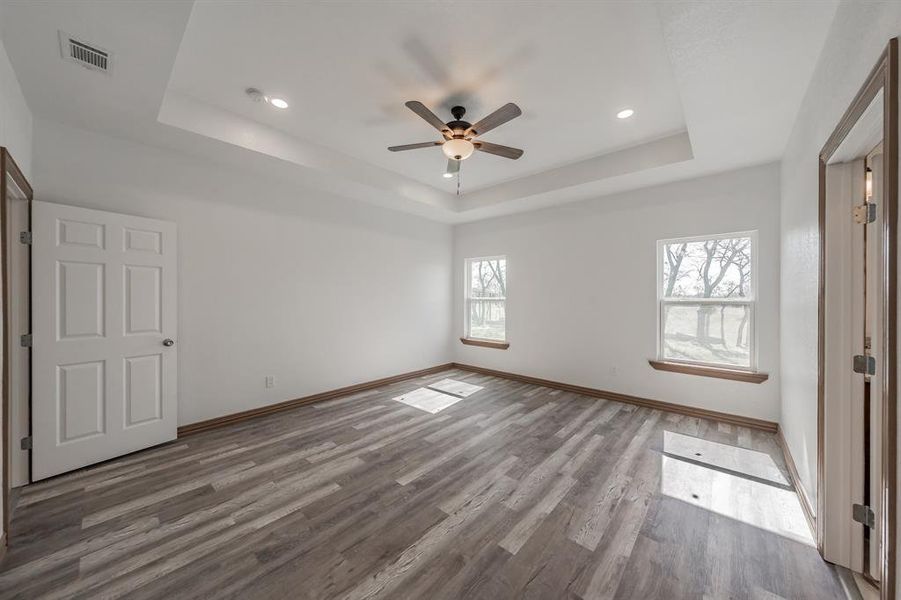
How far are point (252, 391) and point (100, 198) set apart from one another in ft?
7.20

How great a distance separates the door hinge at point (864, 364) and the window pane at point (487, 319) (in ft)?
13.3

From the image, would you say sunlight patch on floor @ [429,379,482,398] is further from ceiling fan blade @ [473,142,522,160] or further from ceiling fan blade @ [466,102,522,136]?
ceiling fan blade @ [466,102,522,136]

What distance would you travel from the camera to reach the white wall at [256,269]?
2932 millimetres

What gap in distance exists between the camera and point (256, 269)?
12.4 feet

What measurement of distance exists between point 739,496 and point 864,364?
1.23 meters

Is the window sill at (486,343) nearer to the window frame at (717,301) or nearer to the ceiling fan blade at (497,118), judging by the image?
the window frame at (717,301)

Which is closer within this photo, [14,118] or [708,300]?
[14,118]

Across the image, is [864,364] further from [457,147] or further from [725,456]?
[457,147]

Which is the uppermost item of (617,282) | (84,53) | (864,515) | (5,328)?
(84,53)

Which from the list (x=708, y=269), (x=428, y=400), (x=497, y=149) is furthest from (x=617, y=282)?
(x=428, y=400)

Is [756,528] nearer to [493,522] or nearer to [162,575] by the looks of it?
[493,522]

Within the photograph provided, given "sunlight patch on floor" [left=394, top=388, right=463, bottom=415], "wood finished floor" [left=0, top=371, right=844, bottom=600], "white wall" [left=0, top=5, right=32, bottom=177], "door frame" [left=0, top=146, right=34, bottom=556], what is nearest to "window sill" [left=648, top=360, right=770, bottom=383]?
"wood finished floor" [left=0, top=371, right=844, bottom=600]

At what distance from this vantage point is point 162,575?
5.41 feet

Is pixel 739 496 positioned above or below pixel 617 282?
below
